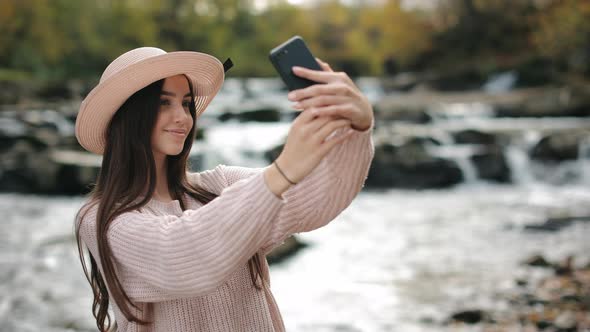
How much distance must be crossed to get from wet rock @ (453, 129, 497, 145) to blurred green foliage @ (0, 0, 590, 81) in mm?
13446

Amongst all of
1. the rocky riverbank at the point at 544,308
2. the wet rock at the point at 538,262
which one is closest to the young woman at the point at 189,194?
the rocky riverbank at the point at 544,308

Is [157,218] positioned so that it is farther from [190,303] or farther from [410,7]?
[410,7]

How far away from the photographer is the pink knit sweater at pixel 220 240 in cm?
115

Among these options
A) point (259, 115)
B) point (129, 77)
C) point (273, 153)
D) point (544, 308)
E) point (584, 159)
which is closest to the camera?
point (129, 77)

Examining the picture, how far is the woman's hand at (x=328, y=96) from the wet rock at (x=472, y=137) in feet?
41.5

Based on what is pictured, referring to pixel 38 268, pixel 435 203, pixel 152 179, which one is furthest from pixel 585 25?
pixel 152 179

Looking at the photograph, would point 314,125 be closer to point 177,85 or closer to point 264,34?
point 177,85

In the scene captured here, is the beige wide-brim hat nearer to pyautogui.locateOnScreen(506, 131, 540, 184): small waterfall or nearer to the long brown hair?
the long brown hair

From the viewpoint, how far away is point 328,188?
4.33 feet

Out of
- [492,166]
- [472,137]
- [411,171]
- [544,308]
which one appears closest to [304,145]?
[544,308]

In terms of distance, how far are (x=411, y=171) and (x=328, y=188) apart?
10.7 metres

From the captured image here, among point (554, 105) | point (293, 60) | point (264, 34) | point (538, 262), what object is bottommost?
point (293, 60)

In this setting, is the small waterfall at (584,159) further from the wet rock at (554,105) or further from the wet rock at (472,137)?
the wet rock at (554,105)

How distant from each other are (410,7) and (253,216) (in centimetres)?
3866
